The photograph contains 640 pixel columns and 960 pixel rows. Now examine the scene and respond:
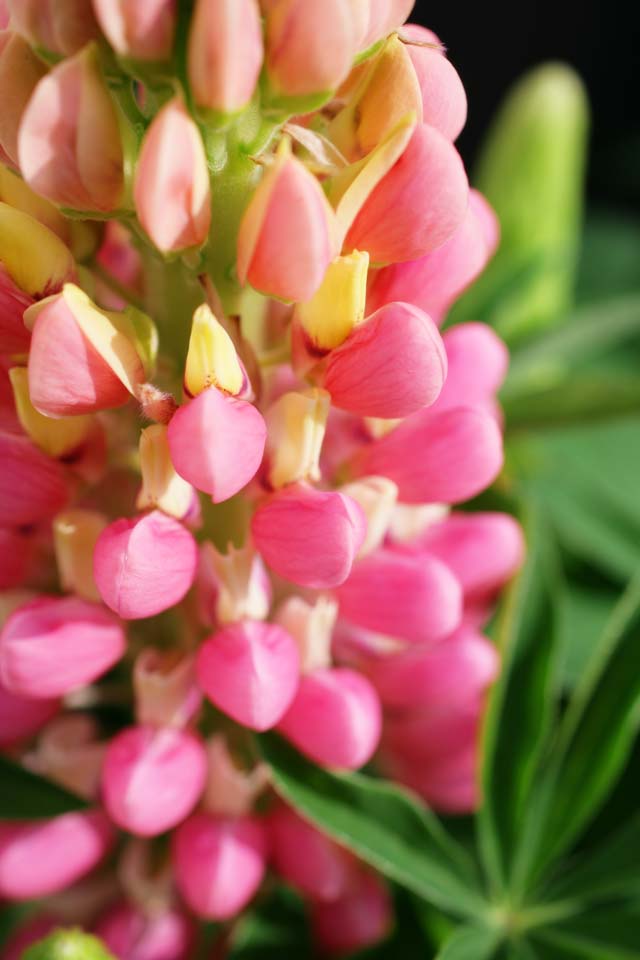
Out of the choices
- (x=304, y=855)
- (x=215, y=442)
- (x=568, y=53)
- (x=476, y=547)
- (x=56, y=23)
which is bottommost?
(x=568, y=53)

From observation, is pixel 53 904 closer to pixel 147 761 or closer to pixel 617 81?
pixel 147 761

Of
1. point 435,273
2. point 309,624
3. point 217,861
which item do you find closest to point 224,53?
point 435,273

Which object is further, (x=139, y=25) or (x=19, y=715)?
(x=19, y=715)

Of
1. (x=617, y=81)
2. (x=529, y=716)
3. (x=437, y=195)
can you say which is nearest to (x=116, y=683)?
(x=529, y=716)

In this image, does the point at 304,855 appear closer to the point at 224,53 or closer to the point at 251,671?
the point at 251,671

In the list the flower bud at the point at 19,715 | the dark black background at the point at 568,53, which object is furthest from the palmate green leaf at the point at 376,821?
the dark black background at the point at 568,53

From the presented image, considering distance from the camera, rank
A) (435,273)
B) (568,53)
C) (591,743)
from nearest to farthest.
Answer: (435,273)
(591,743)
(568,53)

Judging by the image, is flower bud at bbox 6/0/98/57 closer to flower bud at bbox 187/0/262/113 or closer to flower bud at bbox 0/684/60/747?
flower bud at bbox 187/0/262/113

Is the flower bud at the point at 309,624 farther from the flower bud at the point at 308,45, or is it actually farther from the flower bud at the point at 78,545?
the flower bud at the point at 308,45
